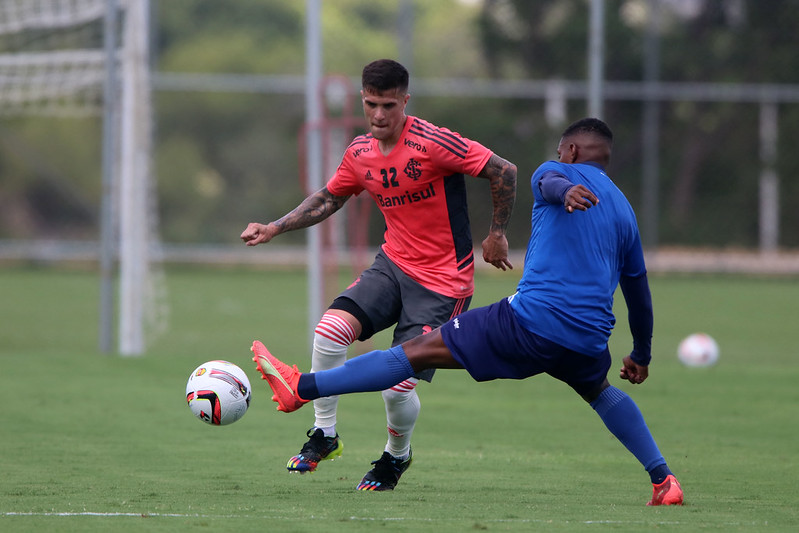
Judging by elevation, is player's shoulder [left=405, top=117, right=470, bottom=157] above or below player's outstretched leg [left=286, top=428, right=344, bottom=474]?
above

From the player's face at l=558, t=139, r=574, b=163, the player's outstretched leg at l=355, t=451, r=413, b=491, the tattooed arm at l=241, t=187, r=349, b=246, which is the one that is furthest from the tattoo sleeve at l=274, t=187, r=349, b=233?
the player's face at l=558, t=139, r=574, b=163

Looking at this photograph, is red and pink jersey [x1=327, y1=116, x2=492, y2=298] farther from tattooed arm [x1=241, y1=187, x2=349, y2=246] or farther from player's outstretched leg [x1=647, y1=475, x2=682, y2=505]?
player's outstretched leg [x1=647, y1=475, x2=682, y2=505]

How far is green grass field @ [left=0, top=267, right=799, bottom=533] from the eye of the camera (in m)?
5.10

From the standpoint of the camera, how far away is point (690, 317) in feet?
57.3

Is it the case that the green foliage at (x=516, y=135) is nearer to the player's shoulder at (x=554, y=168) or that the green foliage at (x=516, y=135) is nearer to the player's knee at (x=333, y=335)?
the player's knee at (x=333, y=335)

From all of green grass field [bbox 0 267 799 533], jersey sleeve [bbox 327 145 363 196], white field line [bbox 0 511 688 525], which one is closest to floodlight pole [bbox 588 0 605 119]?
green grass field [bbox 0 267 799 533]

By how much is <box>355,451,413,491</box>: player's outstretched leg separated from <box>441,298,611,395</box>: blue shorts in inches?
40.5

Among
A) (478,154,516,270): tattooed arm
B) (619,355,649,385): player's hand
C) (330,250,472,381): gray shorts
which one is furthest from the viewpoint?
(330,250,472,381): gray shorts

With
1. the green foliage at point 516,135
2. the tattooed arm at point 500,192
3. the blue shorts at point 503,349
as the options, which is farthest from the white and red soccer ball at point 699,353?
the green foliage at point 516,135

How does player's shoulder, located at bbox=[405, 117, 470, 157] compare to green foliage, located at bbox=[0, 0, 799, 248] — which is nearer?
player's shoulder, located at bbox=[405, 117, 470, 157]

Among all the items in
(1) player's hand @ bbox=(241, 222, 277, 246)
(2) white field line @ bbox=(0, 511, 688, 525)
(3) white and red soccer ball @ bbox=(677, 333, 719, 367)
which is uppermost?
(1) player's hand @ bbox=(241, 222, 277, 246)

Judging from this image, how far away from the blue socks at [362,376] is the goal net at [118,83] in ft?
23.9

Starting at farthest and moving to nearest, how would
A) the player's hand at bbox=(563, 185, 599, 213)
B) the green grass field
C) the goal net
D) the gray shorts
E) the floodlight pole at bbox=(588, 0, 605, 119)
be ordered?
the floodlight pole at bbox=(588, 0, 605, 119)
the goal net
the gray shorts
the green grass field
the player's hand at bbox=(563, 185, 599, 213)

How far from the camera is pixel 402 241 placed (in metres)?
6.37
